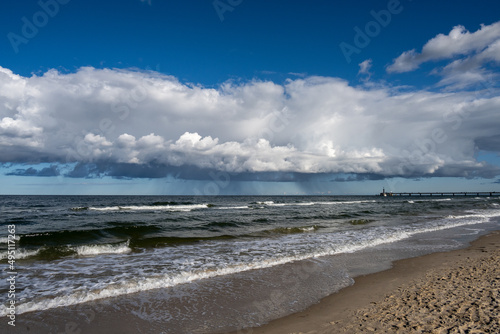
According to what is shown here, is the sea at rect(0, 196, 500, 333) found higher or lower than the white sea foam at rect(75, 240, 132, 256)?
higher

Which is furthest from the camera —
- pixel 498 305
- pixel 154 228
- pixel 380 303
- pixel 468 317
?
pixel 154 228

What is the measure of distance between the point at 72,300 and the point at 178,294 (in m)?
2.59

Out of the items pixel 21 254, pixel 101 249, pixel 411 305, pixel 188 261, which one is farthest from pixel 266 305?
pixel 21 254

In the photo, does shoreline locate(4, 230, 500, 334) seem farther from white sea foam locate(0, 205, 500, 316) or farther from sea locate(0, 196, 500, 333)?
white sea foam locate(0, 205, 500, 316)

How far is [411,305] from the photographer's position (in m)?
6.38

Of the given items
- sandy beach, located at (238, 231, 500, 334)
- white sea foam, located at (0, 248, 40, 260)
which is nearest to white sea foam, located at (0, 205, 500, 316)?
white sea foam, located at (0, 248, 40, 260)

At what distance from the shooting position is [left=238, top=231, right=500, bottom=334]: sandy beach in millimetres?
5293

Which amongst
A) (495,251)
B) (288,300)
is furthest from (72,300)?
(495,251)

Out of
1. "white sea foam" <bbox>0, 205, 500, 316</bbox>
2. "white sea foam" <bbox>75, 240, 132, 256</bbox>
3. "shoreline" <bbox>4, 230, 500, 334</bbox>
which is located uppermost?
"shoreline" <bbox>4, 230, 500, 334</bbox>

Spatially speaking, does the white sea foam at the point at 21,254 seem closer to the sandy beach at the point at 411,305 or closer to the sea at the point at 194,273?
the sea at the point at 194,273

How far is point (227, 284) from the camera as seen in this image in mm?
8773

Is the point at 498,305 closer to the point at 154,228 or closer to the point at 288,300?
the point at 288,300

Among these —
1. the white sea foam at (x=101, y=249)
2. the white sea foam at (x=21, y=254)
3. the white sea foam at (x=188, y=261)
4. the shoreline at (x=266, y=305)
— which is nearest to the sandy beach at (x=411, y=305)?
the shoreline at (x=266, y=305)

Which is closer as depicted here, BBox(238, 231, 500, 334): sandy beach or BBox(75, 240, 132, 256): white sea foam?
BBox(238, 231, 500, 334): sandy beach
